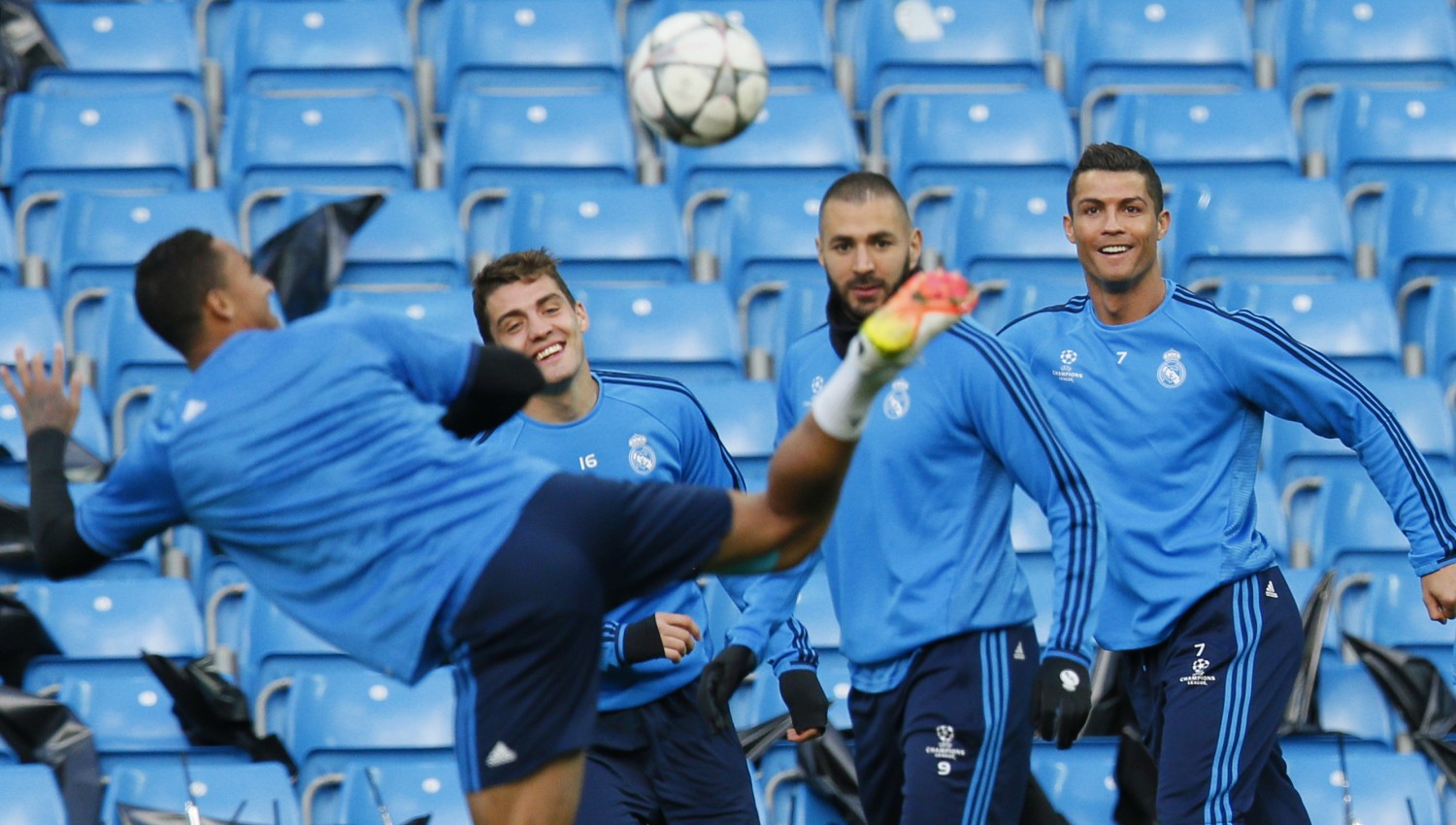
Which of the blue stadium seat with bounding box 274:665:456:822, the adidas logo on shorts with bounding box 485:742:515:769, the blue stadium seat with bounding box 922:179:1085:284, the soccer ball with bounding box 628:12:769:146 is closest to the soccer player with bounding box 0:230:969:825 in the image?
the adidas logo on shorts with bounding box 485:742:515:769

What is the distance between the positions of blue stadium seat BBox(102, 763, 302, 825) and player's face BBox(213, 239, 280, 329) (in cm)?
234

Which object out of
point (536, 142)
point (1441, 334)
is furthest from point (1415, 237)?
point (536, 142)

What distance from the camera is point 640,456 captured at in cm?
536

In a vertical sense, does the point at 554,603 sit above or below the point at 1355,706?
above

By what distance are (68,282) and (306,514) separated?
4.60 meters

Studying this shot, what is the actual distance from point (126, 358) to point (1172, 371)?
4.19 m

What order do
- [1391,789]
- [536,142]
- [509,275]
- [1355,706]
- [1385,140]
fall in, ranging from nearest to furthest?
[509,275], [1391,789], [1355,706], [536,142], [1385,140]

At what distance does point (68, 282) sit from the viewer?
8211 millimetres

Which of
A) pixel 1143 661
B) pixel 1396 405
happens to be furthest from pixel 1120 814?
pixel 1396 405

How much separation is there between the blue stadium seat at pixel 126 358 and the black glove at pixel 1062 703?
13.9 ft

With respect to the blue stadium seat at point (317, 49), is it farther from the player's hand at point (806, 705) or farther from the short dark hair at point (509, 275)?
the player's hand at point (806, 705)

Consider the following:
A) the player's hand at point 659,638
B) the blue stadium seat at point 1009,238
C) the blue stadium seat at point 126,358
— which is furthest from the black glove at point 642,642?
the blue stadium seat at point 1009,238

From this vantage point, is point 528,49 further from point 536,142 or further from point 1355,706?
point 1355,706

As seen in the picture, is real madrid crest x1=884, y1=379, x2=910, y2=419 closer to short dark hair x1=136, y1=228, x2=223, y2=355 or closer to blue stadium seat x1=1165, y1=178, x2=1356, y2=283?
short dark hair x1=136, y1=228, x2=223, y2=355
